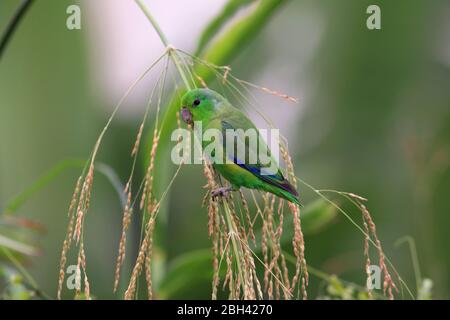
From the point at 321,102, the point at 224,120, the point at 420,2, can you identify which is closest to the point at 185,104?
the point at 224,120

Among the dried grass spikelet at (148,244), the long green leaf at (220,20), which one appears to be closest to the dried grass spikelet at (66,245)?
the dried grass spikelet at (148,244)

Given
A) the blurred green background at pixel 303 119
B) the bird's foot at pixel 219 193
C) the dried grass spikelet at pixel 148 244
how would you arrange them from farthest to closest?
the blurred green background at pixel 303 119 → the bird's foot at pixel 219 193 → the dried grass spikelet at pixel 148 244

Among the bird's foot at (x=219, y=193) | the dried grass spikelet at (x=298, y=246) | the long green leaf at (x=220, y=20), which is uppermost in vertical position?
the long green leaf at (x=220, y=20)

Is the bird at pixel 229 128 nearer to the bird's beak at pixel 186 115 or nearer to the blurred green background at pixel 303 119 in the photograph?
the bird's beak at pixel 186 115

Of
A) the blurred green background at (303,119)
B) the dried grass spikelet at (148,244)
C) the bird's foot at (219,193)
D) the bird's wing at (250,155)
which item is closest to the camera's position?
the dried grass spikelet at (148,244)

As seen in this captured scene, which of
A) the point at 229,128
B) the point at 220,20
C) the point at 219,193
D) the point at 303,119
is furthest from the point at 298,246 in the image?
the point at 303,119

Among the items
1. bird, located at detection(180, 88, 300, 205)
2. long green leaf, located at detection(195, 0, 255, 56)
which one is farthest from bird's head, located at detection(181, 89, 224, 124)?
long green leaf, located at detection(195, 0, 255, 56)

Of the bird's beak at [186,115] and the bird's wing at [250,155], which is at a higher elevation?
the bird's beak at [186,115]

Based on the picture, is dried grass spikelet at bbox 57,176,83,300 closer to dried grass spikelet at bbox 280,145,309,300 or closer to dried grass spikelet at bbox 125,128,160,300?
dried grass spikelet at bbox 125,128,160,300

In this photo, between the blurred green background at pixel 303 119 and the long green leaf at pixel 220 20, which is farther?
the blurred green background at pixel 303 119
